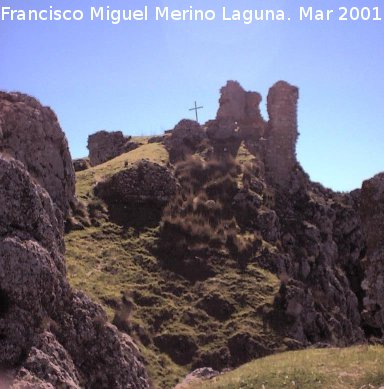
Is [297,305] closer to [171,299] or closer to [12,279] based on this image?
[171,299]

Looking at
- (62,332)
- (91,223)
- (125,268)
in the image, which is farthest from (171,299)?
(62,332)

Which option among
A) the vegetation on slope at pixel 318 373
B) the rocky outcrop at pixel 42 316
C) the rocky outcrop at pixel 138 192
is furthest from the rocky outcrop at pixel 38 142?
the vegetation on slope at pixel 318 373

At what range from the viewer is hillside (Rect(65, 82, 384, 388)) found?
116 ft

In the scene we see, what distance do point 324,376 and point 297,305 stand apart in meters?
20.7

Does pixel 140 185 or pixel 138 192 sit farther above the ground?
pixel 140 185

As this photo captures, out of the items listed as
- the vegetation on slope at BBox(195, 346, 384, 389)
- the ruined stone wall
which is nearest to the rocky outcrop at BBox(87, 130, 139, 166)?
the ruined stone wall

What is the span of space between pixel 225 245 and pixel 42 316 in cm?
2828

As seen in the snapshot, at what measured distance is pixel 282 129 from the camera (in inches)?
2514

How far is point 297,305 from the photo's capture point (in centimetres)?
4072

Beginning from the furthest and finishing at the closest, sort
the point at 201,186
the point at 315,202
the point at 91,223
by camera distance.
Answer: the point at 315,202
the point at 201,186
the point at 91,223

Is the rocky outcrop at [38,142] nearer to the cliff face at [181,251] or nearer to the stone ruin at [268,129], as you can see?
the cliff face at [181,251]

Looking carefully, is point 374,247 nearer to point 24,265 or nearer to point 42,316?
point 42,316

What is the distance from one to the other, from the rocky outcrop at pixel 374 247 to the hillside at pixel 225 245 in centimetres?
6

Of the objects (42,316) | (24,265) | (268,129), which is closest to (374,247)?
(42,316)
